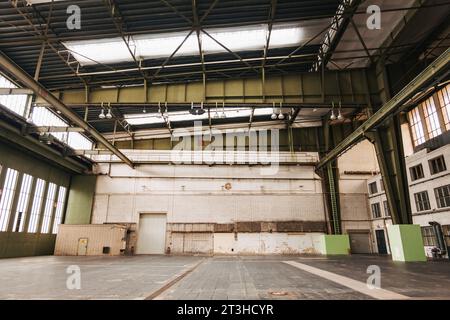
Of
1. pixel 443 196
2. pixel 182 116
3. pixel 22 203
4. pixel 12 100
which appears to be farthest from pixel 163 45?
pixel 443 196

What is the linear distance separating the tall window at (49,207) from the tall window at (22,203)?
90.7 inches

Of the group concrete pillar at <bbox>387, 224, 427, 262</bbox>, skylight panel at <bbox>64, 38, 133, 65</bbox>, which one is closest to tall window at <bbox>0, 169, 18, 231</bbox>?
skylight panel at <bbox>64, 38, 133, 65</bbox>

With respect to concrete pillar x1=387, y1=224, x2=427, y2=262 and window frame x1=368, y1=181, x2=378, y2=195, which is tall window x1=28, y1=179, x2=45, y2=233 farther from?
window frame x1=368, y1=181, x2=378, y2=195

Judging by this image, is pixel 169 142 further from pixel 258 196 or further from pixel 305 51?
pixel 305 51

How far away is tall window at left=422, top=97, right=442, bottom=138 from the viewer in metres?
21.3

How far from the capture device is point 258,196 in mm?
23781

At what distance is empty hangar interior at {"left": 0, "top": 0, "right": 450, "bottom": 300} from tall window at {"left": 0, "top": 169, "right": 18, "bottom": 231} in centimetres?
10

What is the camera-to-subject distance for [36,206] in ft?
64.2

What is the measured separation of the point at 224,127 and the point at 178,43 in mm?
11608

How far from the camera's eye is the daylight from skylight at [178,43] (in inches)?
478

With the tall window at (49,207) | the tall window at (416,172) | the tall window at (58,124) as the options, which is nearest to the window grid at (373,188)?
the tall window at (416,172)

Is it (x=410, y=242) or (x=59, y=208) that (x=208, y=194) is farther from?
(x=410, y=242)

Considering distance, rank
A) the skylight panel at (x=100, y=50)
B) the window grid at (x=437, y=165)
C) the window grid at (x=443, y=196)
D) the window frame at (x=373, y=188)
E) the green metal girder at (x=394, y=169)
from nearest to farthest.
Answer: the skylight panel at (x=100, y=50), the green metal girder at (x=394, y=169), the window grid at (x=443, y=196), the window grid at (x=437, y=165), the window frame at (x=373, y=188)

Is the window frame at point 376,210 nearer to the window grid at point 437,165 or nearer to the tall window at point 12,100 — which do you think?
the window grid at point 437,165
